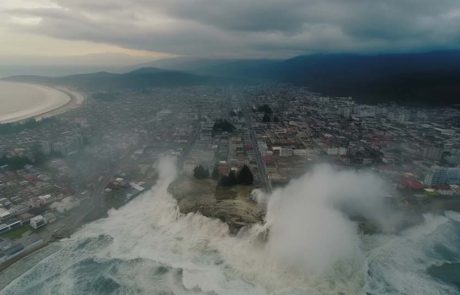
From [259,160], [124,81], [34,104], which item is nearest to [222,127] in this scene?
[259,160]

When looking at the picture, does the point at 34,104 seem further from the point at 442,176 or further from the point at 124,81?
the point at 442,176

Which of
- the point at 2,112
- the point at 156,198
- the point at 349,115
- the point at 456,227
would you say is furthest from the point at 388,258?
the point at 2,112

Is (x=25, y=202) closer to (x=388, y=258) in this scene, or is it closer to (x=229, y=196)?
(x=229, y=196)

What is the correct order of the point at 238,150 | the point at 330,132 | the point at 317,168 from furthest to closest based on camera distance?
1. the point at 330,132
2. the point at 238,150
3. the point at 317,168

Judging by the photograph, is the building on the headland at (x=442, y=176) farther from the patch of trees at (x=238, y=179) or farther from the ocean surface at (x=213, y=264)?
the patch of trees at (x=238, y=179)

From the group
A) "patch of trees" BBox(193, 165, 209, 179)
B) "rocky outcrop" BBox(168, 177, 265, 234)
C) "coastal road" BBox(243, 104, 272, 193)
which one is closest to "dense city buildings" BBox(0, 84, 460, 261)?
"coastal road" BBox(243, 104, 272, 193)

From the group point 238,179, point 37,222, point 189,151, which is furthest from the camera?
point 189,151

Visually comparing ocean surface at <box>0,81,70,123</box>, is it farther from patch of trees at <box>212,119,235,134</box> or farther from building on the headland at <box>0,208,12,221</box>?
building on the headland at <box>0,208,12,221</box>
